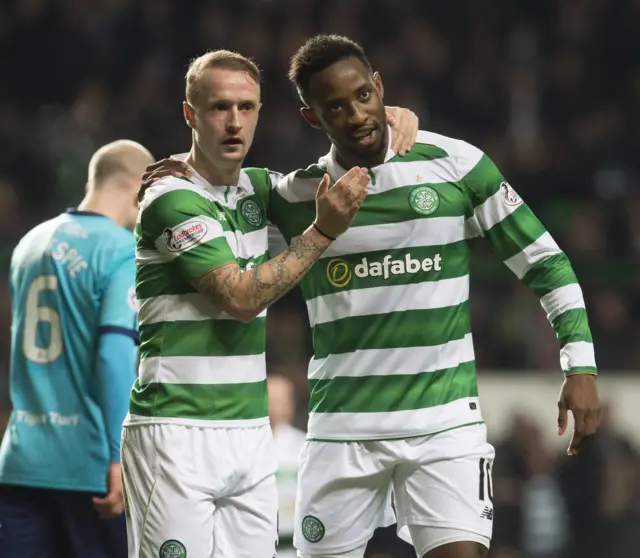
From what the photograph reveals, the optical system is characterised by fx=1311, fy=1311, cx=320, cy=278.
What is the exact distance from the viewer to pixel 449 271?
161 inches

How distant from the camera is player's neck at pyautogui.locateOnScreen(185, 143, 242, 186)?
12.9 ft

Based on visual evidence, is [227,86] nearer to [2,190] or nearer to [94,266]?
[94,266]

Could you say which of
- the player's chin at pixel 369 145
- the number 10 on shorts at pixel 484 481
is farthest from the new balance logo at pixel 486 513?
the player's chin at pixel 369 145

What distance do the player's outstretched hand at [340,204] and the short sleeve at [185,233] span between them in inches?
11.1

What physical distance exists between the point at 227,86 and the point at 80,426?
144 centimetres

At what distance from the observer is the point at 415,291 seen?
4047 mm

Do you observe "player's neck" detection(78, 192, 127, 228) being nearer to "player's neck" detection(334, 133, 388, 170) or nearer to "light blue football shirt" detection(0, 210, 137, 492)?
"light blue football shirt" detection(0, 210, 137, 492)

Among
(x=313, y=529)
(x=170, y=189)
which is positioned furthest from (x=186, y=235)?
(x=313, y=529)

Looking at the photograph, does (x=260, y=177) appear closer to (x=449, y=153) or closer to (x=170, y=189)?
(x=170, y=189)

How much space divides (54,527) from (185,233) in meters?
1.50

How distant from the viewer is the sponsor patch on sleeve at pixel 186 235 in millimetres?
3693

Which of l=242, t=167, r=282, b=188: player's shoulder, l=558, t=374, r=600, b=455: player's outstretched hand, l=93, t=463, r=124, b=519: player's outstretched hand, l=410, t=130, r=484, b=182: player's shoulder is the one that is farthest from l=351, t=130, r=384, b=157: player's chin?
l=93, t=463, r=124, b=519: player's outstretched hand

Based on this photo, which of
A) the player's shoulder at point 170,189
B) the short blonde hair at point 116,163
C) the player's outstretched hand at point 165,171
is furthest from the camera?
the short blonde hair at point 116,163

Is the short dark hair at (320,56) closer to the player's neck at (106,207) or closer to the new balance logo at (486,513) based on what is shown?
the player's neck at (106,207)
